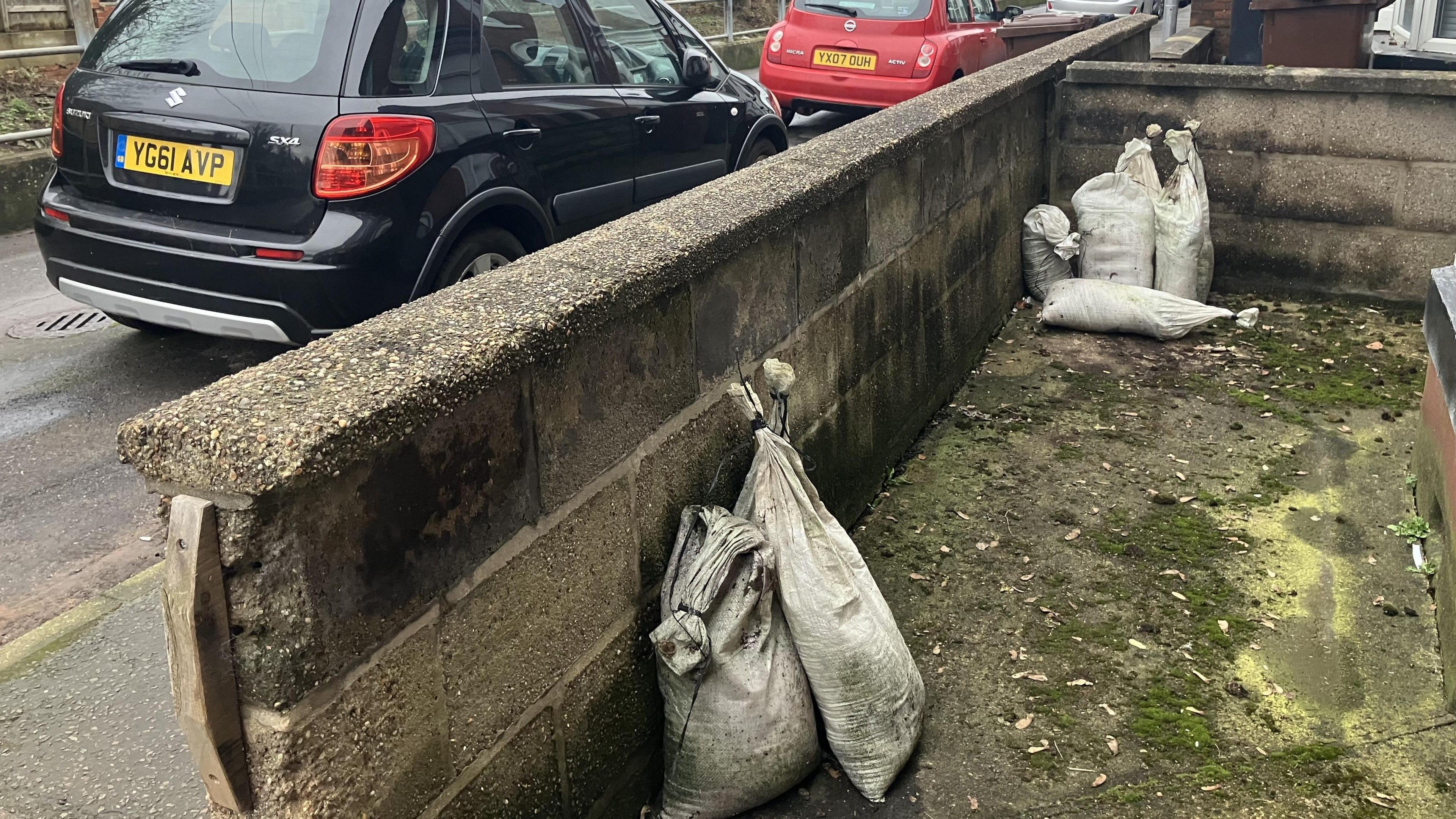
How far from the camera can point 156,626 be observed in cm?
346

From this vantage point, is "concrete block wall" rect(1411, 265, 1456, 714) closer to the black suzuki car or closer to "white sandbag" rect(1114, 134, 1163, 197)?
"white sandbag" rect(1114, 134, 1163, 197)

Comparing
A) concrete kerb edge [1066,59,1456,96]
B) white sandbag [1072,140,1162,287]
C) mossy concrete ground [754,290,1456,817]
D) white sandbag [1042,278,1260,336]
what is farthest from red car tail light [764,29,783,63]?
mossy concrete ground [754,290,1456,817]

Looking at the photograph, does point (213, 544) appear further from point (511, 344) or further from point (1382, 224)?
point (1382, 224)

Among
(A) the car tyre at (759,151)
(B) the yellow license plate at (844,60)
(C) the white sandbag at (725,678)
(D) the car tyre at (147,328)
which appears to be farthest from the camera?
(B) the yellow license plate at (844,60)

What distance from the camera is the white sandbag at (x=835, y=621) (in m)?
2.74

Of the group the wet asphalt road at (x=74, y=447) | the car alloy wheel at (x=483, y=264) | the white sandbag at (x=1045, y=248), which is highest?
the car alloy wheel at (x=483, y=264)

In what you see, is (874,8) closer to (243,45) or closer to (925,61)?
(925,61)

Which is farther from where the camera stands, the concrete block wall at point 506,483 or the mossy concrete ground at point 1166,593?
the mossy concrete ground at point 1166,593

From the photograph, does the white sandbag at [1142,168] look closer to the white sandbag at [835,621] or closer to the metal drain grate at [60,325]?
the white sandbag at [835,621]

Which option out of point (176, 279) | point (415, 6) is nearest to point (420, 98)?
point (415, 6)

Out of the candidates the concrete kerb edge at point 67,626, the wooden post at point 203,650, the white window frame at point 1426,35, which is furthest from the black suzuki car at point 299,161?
the white window frame at point 1426,35

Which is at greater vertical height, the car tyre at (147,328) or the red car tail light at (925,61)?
the red car tail light at (925,61)

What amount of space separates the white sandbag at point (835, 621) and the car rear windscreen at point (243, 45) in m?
2.72

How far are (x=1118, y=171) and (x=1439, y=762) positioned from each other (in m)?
3.99
